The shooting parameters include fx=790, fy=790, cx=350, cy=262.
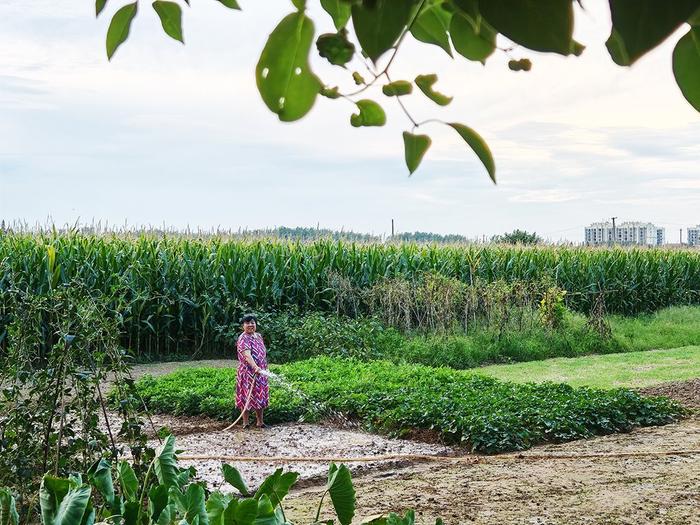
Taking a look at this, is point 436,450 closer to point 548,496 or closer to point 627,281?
point 548,496

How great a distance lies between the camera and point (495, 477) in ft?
15.7

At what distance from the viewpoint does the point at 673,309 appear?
1731 cm

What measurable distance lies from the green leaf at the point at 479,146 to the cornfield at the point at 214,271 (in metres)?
9.95

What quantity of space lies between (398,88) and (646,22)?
1.31 ft

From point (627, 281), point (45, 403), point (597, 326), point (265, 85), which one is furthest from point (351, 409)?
point (627, 281)

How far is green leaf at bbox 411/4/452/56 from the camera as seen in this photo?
706 mm

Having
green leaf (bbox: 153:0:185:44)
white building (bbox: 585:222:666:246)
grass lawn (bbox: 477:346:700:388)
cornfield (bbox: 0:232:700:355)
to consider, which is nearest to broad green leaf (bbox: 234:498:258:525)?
green leaf (bbox: 153:0:185:44)

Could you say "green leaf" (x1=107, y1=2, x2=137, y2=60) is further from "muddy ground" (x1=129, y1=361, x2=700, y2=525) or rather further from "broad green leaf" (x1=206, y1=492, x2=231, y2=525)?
"muddy ground" (x1=129, y1=361, x2=700, y2=525)

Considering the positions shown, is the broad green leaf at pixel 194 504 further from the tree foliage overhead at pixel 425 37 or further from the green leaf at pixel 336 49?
the green leaf at pixel 336 49

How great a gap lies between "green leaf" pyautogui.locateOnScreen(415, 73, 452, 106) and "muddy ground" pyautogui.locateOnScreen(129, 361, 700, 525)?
11.1 feet

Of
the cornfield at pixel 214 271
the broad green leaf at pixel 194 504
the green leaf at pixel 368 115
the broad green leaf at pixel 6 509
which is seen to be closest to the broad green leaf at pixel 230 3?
the green leaf at pixel 368 115

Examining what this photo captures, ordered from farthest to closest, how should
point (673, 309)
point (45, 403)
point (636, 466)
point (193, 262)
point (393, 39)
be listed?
1. point (673, 309)
2. point (193, 262)
3. point (636, 466)
4. point (45, 403)
5. point (393, 39)

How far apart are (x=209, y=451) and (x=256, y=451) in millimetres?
342

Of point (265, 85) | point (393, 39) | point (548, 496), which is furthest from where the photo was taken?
point (548, 496)
